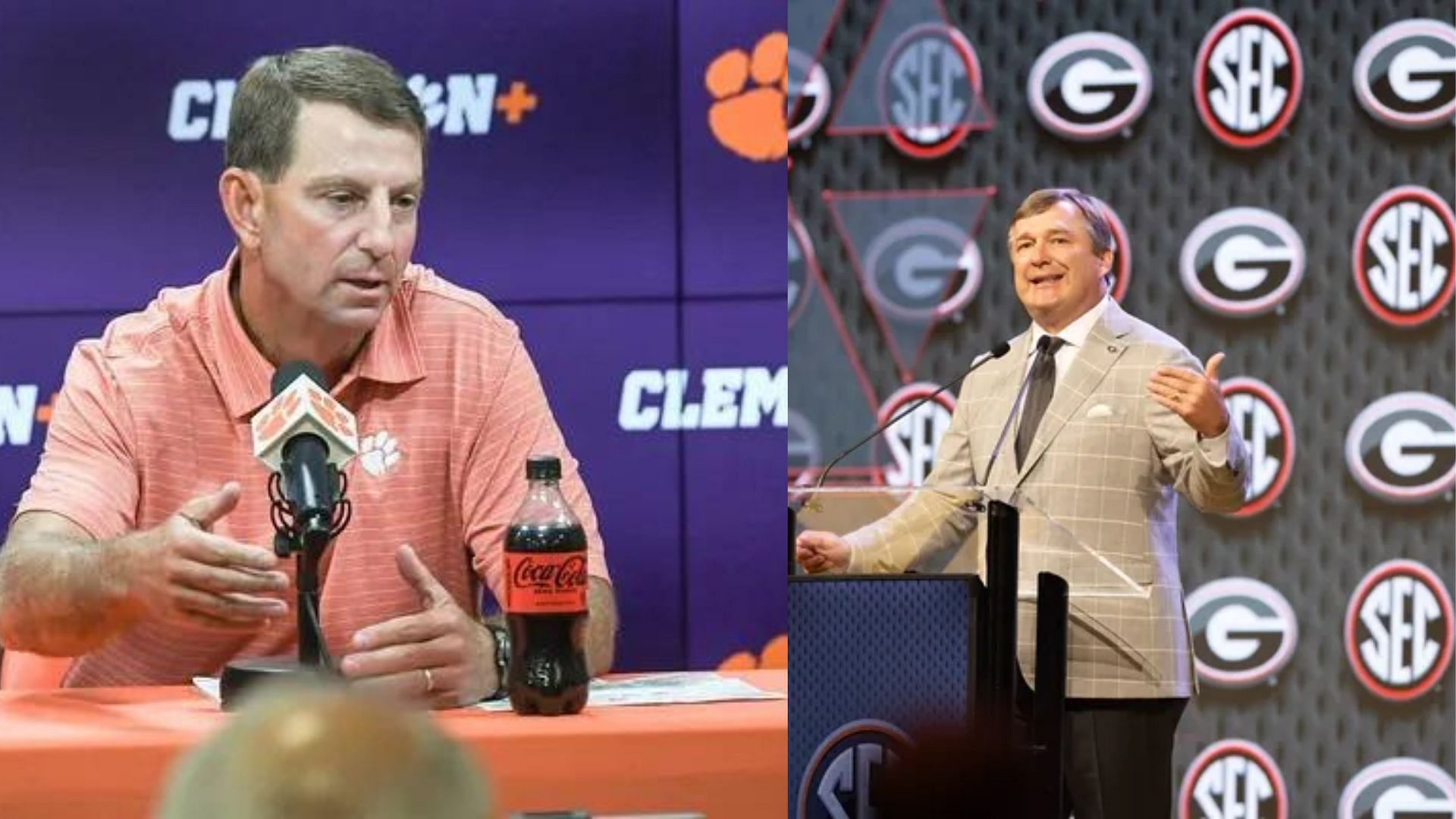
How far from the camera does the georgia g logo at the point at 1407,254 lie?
418cm

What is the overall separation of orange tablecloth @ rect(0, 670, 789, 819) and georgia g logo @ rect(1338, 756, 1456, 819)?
2.85 meters

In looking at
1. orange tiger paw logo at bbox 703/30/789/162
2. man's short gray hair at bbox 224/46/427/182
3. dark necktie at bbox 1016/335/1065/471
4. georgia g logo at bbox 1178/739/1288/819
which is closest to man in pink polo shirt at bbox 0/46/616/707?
man's short gray hair at bbox 224/46/427/182

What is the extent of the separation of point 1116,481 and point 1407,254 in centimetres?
102

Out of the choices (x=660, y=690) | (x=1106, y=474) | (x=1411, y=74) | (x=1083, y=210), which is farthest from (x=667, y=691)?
(x=1411, y=74)

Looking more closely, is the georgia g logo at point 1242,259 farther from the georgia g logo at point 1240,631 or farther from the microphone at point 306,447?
the microphone at point 306,447

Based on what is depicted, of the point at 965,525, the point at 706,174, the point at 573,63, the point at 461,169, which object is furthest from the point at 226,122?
the point at 965,525

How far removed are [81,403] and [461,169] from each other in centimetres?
47

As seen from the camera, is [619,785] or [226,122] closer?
[619,785]

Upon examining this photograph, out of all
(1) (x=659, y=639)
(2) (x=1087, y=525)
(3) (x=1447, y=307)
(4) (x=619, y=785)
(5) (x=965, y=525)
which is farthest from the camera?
(3) (x=1447, y=307)

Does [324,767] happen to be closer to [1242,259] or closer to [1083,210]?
[1083,210]

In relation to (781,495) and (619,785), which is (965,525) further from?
(619,785)

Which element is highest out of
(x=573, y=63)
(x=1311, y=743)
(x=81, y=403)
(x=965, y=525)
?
(x=573, y=63)

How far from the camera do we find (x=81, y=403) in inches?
76.7

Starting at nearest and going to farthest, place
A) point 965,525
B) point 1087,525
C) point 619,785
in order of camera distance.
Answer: point 619,785 < point 965,525 < point 1087,525
